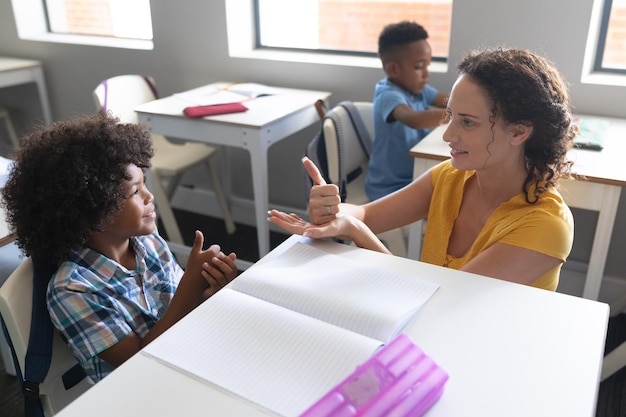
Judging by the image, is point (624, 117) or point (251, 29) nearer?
point (624, 117)

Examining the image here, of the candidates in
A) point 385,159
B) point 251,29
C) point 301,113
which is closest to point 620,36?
point 385,159

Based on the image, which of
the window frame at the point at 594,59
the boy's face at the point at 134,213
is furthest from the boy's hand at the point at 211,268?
the window frame at the point at 594,59

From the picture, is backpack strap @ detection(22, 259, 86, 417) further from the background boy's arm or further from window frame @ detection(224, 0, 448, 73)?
window frame @ detection(224, 0, 448, 73)

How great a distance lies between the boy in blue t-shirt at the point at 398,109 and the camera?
7.14 feet

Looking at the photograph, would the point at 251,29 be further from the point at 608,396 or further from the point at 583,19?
the point at 608,396

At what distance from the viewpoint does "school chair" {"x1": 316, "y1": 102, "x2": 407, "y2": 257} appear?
81.2 inches

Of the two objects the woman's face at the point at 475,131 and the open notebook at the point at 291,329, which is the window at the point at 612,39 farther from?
the open notebook at the point at 291,329

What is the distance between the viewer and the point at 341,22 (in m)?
2.85

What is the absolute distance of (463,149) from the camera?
48.1 inches

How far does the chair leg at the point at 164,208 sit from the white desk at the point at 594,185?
1289 millimetres

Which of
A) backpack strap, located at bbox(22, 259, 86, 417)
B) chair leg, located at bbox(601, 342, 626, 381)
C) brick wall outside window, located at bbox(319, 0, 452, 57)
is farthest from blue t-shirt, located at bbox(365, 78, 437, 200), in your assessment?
backpack strap, located at bbox(22, 259, 86, 417)

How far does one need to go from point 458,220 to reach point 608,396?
100 centimetres

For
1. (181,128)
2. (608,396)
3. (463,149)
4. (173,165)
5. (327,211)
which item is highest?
(463,149)

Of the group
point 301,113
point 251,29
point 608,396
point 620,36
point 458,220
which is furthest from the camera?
point 251,29
